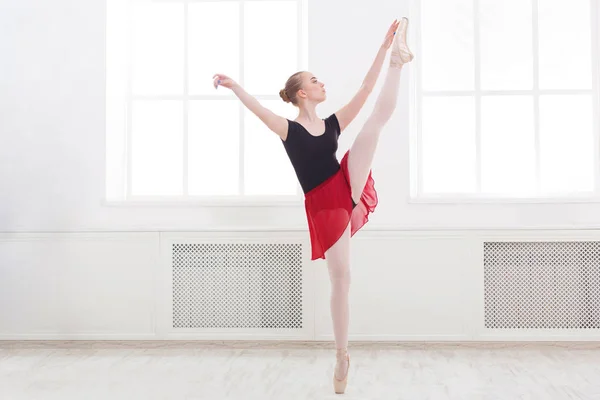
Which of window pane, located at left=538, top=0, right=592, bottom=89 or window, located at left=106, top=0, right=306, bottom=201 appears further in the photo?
window, located at left=106, top=0, right=306, bottom=201

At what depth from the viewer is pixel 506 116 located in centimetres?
376

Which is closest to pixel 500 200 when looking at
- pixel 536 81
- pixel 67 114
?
pixel 536 81

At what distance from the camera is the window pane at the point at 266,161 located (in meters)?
3.81

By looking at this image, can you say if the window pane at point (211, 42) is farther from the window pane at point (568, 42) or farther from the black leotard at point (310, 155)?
the window pane at point (568, 42)

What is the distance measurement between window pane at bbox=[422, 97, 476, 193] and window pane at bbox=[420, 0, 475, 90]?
11cm

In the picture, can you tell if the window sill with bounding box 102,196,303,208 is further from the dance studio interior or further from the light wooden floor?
the light wooden floor

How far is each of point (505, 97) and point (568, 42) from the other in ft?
1.62

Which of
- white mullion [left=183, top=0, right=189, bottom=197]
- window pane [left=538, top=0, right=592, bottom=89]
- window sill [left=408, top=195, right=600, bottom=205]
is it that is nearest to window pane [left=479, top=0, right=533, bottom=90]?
window pane [left=538, top=0, right=592, bottom=89]

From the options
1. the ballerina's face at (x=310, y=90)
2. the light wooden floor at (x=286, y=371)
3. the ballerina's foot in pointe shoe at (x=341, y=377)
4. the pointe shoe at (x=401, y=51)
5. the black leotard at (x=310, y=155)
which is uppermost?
the pointe shoe at (x=401, y=51)

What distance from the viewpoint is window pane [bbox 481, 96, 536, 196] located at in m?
3.74

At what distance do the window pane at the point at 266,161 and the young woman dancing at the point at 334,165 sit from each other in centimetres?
126

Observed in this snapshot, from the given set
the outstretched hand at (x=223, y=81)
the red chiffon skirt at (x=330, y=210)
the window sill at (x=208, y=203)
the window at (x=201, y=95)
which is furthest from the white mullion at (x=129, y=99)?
the red chiffon skirt at (x=330, y=210)

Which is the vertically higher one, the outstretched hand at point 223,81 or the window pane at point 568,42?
the window pane at point 568,42

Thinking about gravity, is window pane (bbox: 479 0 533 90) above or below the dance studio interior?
above
